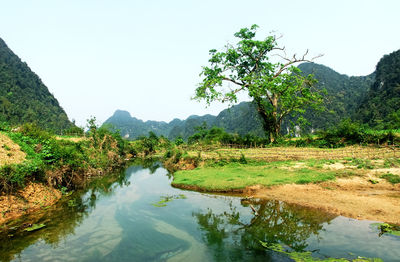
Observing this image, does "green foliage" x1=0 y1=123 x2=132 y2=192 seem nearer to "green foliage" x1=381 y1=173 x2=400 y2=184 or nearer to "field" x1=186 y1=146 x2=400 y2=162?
"field" x1=186 y1=146 x2=400 y2=162

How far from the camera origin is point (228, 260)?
7410 millimetres

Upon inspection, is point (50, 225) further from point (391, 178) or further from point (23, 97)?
point (23, 97)

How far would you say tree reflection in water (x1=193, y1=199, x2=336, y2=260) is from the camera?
26.6ft

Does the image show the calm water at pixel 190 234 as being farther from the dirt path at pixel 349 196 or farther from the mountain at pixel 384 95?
the mountain at pixel 384 95

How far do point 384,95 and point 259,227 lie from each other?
106 meters

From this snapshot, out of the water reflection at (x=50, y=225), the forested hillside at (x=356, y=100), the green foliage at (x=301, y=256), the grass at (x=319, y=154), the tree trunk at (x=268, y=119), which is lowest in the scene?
the green foliage at (x=301, y=256)

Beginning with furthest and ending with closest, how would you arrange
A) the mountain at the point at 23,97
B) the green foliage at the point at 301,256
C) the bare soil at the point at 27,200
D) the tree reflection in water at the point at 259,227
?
the mountain at the point at 23,97 → the bare soil at the point at 27,200 → the tree reflection in water at the point at 259,227 → the green foliage at the point at 301,256

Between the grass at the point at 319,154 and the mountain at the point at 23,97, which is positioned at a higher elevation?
the mountain at the point at 23,97

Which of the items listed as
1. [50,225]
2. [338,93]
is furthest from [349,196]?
[338,93]

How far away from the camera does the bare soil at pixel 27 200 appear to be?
423 inches

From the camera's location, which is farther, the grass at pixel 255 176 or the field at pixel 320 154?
the field at pixel 320 154

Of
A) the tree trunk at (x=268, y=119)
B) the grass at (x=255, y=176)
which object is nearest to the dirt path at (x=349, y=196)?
the grass at (x=255, y=176)

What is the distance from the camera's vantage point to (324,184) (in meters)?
13.4

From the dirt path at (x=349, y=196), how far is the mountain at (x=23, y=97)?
93.6 metres
